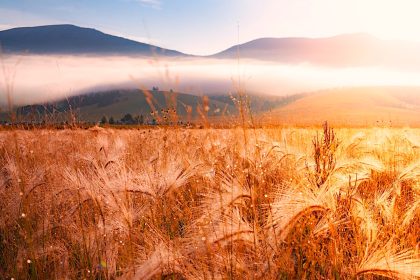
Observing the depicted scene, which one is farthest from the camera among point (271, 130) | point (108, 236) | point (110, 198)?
point (271, 130)

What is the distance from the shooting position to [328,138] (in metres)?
2.54

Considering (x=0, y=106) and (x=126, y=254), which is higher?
(x=0, y=106)

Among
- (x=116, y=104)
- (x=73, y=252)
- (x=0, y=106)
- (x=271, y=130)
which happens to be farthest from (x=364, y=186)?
(x=116, y=104)

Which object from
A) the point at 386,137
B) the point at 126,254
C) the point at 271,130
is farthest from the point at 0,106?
the point at 386,137

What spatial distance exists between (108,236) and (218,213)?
0.65 meters

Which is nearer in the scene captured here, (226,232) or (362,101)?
(226,232)

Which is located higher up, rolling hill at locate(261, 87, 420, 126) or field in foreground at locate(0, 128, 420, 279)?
field in foreground at locate(0, 128, 420, 279)

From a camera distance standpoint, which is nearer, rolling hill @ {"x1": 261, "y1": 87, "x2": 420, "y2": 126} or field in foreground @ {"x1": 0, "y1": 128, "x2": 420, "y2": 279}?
field in foreground @ {"x1": 0, "y1": 128, "x2": 420, "y2": 279}

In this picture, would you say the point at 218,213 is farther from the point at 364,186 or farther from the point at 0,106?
the point at 0,106

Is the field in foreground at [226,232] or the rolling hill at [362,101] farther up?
the field in foreground at [226,232]

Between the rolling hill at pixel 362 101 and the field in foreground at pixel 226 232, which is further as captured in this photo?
the rolling hill at pixel 362 101

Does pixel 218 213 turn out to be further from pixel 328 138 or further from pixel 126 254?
pixel 328 138

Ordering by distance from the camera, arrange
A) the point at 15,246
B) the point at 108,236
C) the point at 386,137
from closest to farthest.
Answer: the point at 108,236 < the point at 15,246 < the point at 386,137

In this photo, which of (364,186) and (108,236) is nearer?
(108,236)
